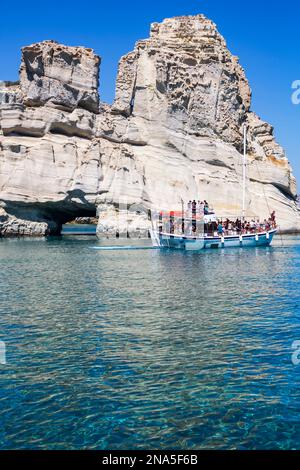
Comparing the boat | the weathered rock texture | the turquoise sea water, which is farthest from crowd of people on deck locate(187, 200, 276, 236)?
the turquoise sea water

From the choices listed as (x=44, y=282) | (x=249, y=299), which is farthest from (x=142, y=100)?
(x=249, y=299)

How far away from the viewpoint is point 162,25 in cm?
10162

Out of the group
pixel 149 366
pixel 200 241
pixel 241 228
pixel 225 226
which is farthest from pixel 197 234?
pixel 149 366

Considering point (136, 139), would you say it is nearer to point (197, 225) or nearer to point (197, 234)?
point (197, 225)

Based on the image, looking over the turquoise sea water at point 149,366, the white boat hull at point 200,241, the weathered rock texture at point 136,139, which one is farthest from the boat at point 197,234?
the turquoise sea water at point 149,366

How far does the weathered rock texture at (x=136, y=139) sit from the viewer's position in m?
79.8

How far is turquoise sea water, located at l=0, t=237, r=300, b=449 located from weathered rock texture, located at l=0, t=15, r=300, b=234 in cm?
5145

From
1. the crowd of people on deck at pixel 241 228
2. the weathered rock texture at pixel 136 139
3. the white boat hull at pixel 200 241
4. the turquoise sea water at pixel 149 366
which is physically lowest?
the turquoise sea water at pixel 149 366

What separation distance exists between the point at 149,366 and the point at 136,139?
7706cm

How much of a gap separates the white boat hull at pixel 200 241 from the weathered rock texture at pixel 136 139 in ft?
64.2

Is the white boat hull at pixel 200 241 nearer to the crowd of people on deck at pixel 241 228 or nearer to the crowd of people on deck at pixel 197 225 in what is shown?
the crowd of people on deck at pixel 197 225

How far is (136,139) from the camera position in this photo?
8938 centimetres

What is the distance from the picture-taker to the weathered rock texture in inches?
3142
